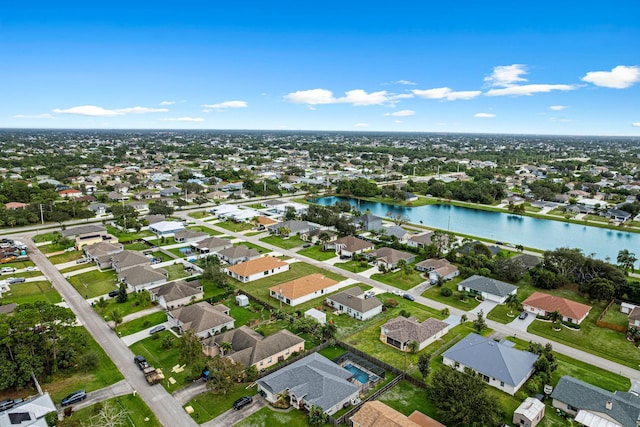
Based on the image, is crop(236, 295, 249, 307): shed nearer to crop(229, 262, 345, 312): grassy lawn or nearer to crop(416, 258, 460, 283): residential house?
crop(229, 262, 345, 312): grassy lawn

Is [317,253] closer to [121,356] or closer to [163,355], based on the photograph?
[163,355]

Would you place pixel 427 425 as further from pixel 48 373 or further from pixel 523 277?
pixel 523 277

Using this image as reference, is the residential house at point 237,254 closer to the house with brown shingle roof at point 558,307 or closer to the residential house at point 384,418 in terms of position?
the residential house at point 384,418

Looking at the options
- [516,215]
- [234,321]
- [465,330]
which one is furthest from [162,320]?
[516,215]

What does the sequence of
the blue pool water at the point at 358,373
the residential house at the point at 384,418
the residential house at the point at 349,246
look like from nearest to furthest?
1. the residential house at the point at 384,418
2. the blue pool water at the point at 358,373
3. the residential house at the point at 349,246

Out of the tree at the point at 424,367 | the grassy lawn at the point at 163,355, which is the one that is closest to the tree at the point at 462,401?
the tree at the point at 424,367

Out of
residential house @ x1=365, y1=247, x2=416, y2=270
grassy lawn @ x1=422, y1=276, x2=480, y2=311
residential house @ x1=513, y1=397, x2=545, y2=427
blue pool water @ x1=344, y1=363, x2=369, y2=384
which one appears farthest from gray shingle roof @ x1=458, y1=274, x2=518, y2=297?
blue pool water @ x1=344, y1=363, x2=369, y2=384

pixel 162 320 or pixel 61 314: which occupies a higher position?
pixel 61 314

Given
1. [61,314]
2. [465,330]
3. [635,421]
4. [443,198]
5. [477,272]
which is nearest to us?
[635,421]
